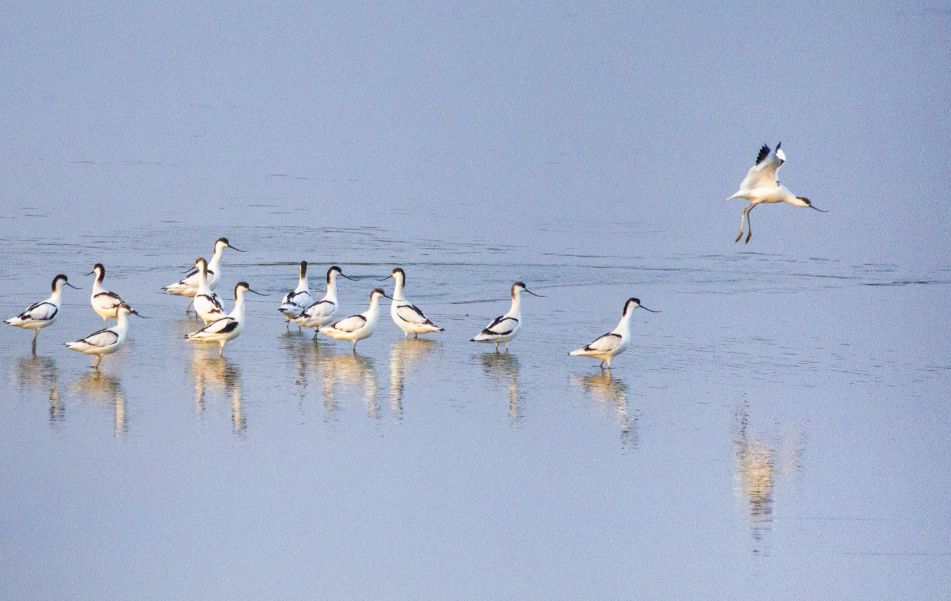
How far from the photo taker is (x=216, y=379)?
1178 centimetres

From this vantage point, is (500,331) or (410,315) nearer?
(500,331)

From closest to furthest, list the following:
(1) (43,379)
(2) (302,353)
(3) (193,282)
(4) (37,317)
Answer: (1) (43,379) < (4) (37,317) < (2) (302,353) < (3) (193,282)

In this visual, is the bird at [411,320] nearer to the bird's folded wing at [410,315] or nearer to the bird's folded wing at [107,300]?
the bird's folded wing at [410,315]

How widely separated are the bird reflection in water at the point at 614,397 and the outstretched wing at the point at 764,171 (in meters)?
3.57

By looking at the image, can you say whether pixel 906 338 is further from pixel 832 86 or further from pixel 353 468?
pixel 832 86

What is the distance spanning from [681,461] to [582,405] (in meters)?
1.82

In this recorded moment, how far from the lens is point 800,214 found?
2827 centimetres

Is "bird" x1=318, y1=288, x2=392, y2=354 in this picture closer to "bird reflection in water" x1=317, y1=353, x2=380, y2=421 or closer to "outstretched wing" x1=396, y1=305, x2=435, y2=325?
"bird reflection in water" x1=317, y1=353, x2=380, y2=421

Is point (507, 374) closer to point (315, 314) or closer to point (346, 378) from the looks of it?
point (346, 378)

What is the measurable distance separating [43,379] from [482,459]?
4416 mm

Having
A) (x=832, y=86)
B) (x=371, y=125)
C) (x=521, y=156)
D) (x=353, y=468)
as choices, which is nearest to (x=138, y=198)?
(x=521, y=156)

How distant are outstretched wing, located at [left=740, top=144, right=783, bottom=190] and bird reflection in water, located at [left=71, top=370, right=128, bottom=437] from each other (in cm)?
742

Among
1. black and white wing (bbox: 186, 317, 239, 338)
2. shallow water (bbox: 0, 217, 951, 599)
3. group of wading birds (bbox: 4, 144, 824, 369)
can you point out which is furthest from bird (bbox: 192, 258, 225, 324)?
black and white wing (bbox: 186, 317, 239, 338)

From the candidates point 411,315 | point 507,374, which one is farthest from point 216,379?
point 411,315
